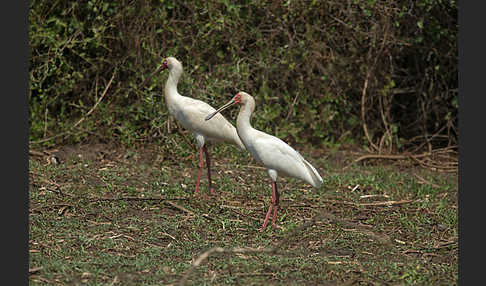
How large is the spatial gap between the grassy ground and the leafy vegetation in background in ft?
2.45

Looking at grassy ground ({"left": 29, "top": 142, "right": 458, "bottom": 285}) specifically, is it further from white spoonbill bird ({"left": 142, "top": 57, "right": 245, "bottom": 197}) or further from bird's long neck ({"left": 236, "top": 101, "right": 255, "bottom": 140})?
bird's long neck ({"left": 236, "top": 101, "right": 255, "bottom": 140})

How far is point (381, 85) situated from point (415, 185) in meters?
2.39

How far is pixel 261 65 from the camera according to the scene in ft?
27.9

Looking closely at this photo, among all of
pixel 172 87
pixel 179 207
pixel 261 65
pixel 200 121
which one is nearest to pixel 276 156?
pixel 179 207

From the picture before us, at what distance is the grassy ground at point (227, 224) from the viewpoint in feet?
14.2

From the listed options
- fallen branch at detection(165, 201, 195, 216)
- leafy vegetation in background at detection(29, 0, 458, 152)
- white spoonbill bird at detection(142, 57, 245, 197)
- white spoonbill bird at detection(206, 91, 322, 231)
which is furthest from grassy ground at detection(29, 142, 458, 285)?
leafy vegetation in background at detection(29, 0, 458, 152)

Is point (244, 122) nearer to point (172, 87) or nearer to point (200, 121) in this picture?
point (200, 121)

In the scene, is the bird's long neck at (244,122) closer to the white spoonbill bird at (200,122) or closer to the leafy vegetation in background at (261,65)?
the white spoonbill bird at (200,122)

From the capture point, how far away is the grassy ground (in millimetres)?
4320

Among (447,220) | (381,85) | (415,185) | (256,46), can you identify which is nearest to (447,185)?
(415,185)

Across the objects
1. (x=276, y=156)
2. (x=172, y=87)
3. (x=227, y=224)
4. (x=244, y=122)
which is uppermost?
(x=172, y=87)

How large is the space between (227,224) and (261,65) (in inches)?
137

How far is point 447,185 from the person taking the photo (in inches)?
287

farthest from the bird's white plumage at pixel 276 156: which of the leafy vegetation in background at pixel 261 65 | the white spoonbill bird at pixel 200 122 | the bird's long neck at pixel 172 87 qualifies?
the leafy vegetation in background at pixel 261 65
